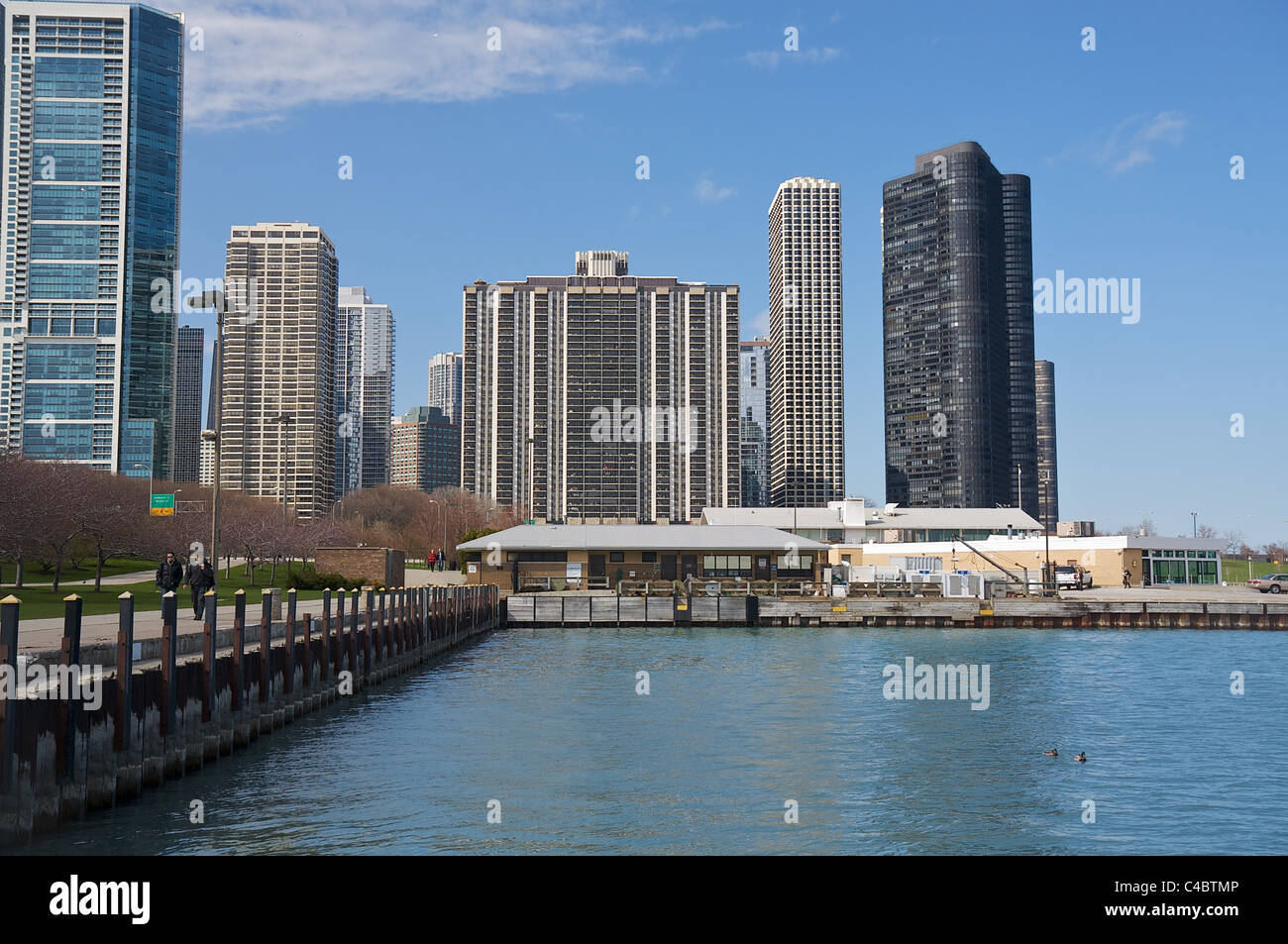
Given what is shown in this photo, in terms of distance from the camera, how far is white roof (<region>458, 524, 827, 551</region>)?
289ft

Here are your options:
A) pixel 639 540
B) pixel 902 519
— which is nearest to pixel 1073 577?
pixel 639 540

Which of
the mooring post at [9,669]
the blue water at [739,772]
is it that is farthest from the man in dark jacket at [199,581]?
the mooring post at [9,669]

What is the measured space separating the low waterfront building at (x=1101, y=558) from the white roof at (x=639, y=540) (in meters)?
23.4

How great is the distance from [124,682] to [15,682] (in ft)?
12.4

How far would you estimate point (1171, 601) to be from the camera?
8175 centimetres

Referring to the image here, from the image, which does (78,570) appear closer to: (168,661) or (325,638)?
(325,638)

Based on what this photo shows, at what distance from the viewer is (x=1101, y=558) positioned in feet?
360

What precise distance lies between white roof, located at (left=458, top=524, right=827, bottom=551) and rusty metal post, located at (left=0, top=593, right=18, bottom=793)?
7127 centimetres

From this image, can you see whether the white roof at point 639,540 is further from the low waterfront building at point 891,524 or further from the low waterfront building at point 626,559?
the low waterfront building at point 891,524

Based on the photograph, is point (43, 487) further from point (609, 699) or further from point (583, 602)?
point (609, 699)

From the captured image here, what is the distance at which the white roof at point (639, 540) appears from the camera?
289ft

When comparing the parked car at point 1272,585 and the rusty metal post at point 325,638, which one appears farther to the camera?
the parked car at point 1272,585

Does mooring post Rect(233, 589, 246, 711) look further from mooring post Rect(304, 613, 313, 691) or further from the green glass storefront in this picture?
the green glass storefront

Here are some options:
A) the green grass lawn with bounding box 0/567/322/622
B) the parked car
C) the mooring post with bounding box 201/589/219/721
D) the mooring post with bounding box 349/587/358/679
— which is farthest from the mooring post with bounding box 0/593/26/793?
the parked car
